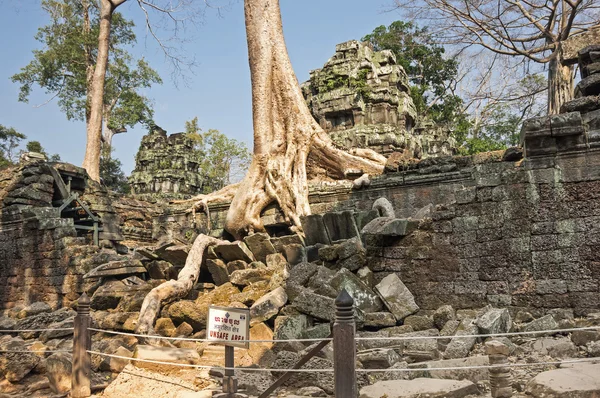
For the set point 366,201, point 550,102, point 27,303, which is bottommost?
point 27,303

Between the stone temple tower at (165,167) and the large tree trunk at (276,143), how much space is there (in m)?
13.1

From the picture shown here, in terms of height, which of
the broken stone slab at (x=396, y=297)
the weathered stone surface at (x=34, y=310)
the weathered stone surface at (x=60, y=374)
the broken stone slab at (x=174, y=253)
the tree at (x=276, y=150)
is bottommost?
the weathered stone surface at (x=60, y=374)

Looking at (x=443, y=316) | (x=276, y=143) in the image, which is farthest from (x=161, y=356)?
(x=276, y=143)

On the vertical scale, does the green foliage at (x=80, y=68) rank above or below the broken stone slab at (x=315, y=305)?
above

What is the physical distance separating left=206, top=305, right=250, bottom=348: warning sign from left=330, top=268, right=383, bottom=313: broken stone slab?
223 cm

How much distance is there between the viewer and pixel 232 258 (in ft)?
26.5

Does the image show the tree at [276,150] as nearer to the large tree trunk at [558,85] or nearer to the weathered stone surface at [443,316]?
the weathered stone surface at [443,316]

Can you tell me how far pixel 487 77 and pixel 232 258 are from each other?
42.4 ft

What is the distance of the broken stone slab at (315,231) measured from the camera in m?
7.69

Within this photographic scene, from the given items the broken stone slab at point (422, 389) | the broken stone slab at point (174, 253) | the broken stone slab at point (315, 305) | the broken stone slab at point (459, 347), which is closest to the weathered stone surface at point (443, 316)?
the broken stone slab at point (459, 347)

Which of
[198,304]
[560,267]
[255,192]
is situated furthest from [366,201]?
[560,267]

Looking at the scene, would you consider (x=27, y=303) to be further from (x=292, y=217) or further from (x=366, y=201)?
(x=366, y=201)

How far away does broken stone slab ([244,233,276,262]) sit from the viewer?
7.90 metres

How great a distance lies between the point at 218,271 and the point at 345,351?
5047 mm
